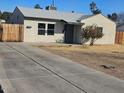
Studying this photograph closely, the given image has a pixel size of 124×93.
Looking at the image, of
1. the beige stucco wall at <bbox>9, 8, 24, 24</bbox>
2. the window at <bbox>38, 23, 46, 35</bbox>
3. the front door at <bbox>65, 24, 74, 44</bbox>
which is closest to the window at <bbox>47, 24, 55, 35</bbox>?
the window at <bbox>38, 23, 46, 35</bbox>

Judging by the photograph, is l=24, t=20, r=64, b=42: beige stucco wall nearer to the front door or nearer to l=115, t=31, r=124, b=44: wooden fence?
the front door

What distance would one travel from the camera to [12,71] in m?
11.4

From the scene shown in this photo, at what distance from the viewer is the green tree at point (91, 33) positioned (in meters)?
30.1

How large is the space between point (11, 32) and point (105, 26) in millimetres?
11349

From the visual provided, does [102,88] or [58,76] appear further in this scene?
[58,76]

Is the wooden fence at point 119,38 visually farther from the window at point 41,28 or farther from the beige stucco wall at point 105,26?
the window at point 41,28

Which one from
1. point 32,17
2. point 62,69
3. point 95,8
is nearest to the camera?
point 62,69

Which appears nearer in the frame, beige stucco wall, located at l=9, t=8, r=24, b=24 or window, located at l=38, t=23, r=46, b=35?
window, located at l=38, t=23, r=46, b=35

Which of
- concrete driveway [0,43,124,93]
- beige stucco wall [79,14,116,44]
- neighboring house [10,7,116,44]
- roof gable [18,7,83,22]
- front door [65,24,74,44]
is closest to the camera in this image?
concrete driveway [0,43,124,93]

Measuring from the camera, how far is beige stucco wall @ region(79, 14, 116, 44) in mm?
31562

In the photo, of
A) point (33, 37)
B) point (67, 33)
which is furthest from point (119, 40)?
point (33, 37)

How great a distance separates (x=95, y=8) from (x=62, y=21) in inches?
1750

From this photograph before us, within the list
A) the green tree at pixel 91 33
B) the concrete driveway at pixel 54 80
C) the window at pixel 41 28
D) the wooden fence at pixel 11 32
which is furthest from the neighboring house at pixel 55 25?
the concrete driveway at pixel 54 80

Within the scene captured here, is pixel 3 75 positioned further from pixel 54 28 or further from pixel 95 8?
pixel 95 8
